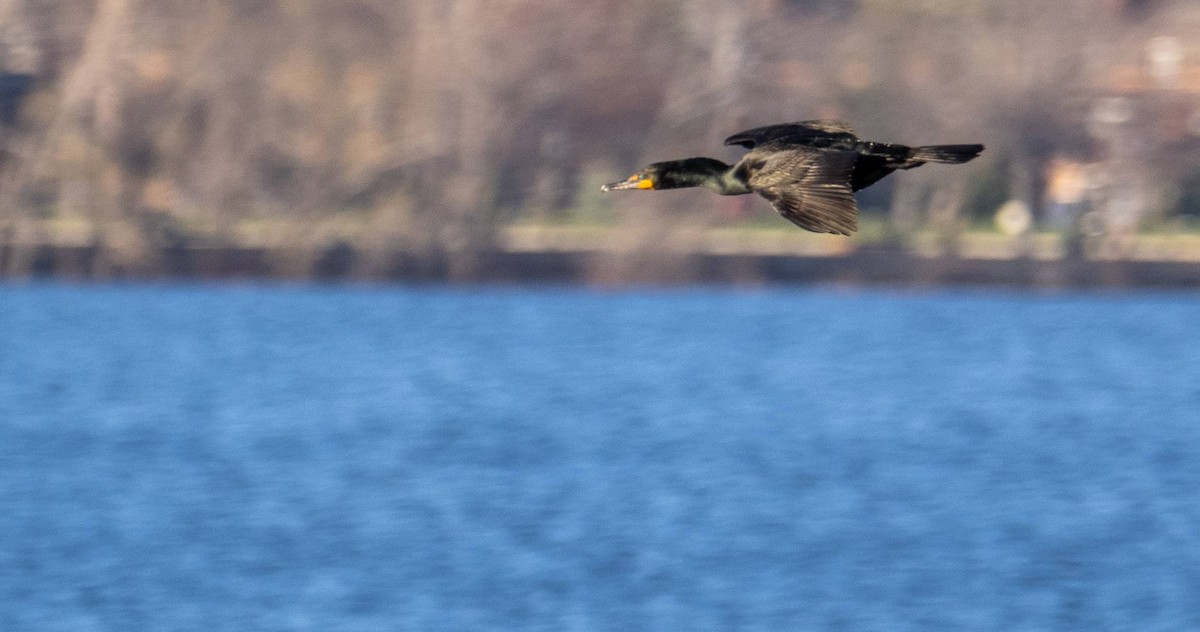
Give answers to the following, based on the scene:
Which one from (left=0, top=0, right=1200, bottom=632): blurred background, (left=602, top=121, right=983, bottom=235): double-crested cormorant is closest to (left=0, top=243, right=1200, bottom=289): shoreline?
(left=0, top=0, right=1200, bottom=632): blurred background

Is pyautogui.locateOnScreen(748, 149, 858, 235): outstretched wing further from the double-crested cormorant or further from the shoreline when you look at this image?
Result: the shoreline

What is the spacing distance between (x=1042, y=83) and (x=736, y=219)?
8093 millimetres

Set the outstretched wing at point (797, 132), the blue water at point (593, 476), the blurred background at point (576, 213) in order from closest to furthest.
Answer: the outstretched wing at point (797, 132) < the blue water at point (593, 476) < the blurred background at point (576, 213)

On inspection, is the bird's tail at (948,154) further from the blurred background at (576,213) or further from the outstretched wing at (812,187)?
the blurred background at (576,213)

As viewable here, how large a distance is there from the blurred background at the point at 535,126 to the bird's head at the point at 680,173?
37492 mm

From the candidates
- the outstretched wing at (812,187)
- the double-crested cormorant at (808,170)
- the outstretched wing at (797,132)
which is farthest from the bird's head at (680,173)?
the outstretched wing at (812,187)

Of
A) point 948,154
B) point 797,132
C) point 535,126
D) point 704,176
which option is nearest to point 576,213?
point 535,126

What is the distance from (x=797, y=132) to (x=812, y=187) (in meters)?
0.55

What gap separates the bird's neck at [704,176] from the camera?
28.0 ft

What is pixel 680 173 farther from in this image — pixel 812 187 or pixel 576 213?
pixel 576 213

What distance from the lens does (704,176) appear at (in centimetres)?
877

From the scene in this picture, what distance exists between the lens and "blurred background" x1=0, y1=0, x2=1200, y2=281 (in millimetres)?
47469

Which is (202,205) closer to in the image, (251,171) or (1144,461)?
(251,171)

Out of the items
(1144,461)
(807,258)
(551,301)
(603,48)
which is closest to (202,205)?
(603,48)
